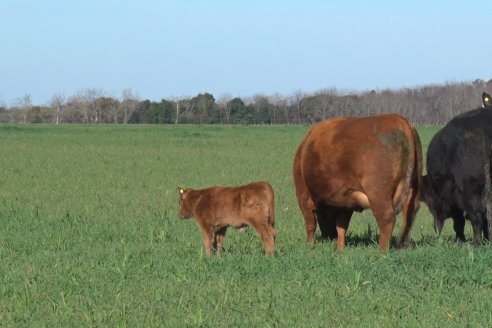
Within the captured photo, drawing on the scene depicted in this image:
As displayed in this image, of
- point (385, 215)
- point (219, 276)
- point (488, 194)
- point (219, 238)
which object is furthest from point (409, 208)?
point (219, 276)

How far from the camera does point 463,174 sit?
930 cm

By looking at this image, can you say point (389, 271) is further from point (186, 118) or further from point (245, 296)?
point (186, 118)

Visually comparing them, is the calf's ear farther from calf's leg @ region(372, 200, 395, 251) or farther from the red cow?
calf's leg @ region(372, 200, 395, 251)

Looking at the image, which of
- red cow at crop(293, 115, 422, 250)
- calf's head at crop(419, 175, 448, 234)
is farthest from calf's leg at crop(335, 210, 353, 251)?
calf's head at crop(419, 175, 448, 234)

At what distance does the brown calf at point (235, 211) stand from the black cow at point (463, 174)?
194 centimetres

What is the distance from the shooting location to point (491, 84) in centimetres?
8281

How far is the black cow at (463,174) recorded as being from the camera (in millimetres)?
9219

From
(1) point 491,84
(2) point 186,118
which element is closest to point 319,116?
(2) point 186,118

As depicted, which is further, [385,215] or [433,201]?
[433,201]

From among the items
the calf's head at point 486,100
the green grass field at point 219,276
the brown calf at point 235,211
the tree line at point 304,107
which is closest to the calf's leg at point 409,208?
the green grass field at point 219,276

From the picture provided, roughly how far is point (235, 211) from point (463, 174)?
2.49 metres

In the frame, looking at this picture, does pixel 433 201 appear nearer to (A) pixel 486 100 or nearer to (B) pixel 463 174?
(B) pixel 463 174

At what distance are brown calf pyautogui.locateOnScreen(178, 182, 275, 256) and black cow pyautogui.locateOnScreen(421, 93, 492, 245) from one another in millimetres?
1937

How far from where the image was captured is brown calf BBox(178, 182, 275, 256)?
9.00 meters
